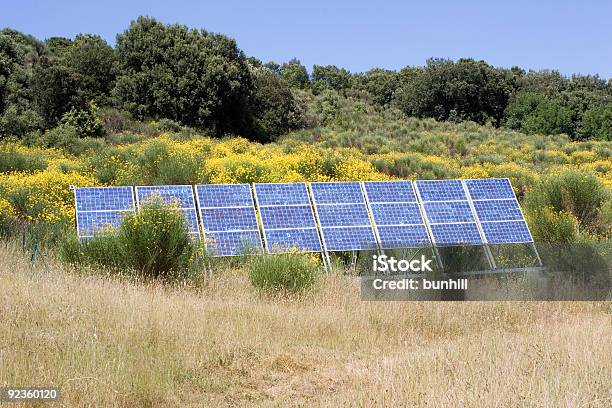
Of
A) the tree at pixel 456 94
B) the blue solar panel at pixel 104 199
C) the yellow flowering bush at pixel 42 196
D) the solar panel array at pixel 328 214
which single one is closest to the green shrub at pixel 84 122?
the yellow flowering bush at pixel 42 196

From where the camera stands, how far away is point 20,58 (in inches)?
1869

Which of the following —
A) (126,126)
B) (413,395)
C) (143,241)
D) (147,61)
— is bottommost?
(413,395)

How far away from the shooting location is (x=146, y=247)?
11.5 metres

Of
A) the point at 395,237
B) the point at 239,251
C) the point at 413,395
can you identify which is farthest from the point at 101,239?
the point at 413,395

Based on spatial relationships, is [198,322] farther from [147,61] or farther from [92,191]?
[147,61]

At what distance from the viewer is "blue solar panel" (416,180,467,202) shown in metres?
15.0

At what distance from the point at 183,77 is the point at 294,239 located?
32.3 m

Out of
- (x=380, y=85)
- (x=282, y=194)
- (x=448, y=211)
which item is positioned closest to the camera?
(x=282, y=194)

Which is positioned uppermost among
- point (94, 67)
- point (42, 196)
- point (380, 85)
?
point (380, 85)

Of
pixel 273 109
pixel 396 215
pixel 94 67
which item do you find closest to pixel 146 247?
pixel 396 215

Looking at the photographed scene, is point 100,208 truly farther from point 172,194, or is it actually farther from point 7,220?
point 7,220

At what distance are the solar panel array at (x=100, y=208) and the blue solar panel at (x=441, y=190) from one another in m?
5.90

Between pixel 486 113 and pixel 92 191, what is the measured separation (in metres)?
61.1

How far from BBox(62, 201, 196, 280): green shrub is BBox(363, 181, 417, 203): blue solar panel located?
4347 millimetres
